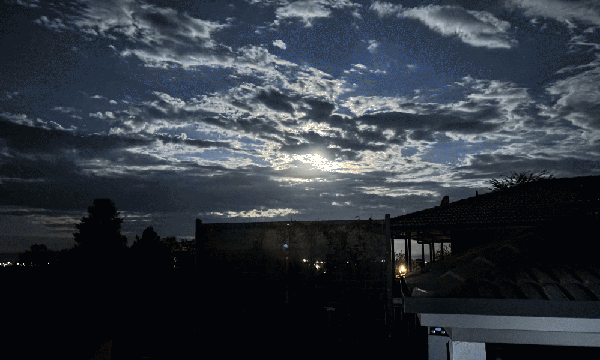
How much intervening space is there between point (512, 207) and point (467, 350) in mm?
12512

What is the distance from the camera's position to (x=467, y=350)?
3123 millimetres

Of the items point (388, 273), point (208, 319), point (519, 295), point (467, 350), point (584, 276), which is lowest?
point (208, 319)

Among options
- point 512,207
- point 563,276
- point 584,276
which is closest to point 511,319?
point 563,276

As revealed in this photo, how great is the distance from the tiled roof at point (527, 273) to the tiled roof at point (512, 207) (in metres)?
9.11

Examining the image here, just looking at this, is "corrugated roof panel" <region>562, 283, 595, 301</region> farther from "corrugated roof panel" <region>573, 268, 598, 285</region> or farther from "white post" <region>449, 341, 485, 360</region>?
"white post" <region>449, 341, 485, 360</region>

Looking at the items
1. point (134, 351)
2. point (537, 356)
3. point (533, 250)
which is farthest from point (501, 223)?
point (134, 351)

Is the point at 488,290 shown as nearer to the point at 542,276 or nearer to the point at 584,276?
the point at 542,276

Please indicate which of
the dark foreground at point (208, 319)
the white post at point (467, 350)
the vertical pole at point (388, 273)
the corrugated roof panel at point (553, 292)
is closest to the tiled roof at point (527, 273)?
the corrugated roof panel at point (553, 292)

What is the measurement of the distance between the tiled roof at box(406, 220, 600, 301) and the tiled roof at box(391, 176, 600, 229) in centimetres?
911

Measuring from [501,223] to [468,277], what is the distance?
35.0ft

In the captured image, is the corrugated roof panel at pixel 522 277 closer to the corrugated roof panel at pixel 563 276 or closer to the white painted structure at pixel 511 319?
the corrugated roof panel at pixel 563 276

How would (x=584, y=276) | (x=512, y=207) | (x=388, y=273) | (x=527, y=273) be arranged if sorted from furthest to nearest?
(x=512, y=207) < (x=388, y=273) < (x=527, y=273) < (x=584, y=276)

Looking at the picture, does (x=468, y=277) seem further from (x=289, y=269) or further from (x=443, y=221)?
(x=443, y=221)

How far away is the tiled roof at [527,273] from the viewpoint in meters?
2.86
